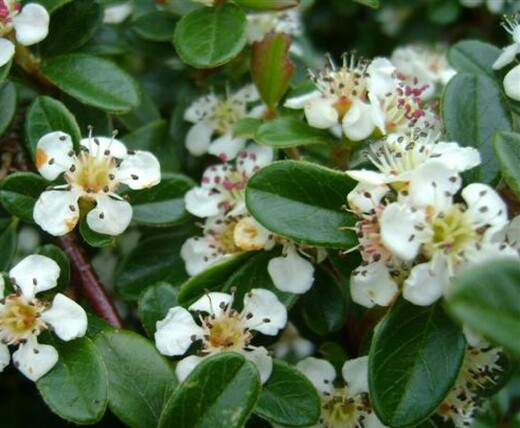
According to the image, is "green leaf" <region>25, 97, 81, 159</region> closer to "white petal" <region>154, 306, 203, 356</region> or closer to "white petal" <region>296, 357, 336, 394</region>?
"white petal" <region>154, 306, 203, 356</region>

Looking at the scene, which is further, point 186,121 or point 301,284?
point 186,121

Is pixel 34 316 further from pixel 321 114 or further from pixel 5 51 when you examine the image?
pixel 321 114

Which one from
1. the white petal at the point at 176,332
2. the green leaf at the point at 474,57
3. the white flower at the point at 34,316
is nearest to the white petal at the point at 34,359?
the white flower at the point at 34,316

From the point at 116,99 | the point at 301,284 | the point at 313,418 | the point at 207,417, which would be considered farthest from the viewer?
the point at 116,99

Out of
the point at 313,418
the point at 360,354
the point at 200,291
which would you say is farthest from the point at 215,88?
the point at 313,418

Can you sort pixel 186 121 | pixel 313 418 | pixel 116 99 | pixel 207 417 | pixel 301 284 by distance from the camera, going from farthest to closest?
pixel 186 121
pixel 116 99
pixel 301 284
pixel 313 418
pixel 207 417

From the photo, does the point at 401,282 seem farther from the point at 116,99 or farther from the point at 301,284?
the point at 116,99

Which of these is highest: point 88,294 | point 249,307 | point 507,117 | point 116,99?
point 507,117

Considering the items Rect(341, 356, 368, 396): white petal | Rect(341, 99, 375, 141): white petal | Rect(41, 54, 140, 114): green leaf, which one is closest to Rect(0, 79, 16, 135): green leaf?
Rect(41, 54, 140, 114): green leaf
